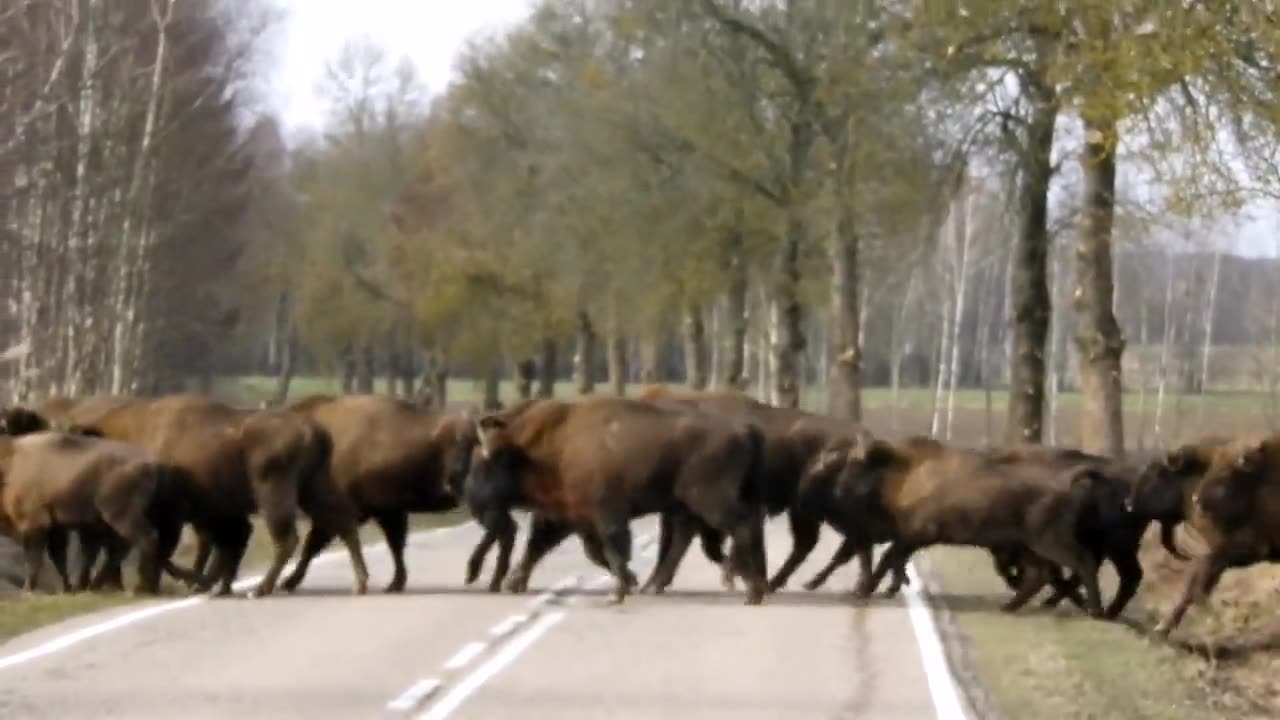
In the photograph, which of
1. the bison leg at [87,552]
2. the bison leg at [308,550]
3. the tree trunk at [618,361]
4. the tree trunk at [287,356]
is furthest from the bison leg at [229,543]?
the tree trunk at [287,356]

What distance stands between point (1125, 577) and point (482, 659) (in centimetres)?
709

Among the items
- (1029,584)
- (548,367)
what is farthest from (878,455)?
(548,367)

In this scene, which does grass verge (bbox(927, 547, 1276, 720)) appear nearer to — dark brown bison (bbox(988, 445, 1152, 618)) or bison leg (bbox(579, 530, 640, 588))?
dark brown bison (bbox(988, 445, 1152, 618))

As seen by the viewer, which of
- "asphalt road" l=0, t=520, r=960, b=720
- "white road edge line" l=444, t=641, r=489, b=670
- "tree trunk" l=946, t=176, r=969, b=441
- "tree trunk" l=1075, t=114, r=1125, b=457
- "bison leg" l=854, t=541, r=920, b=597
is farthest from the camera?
"tree trunk" l=946, t=176, r=969, b=441

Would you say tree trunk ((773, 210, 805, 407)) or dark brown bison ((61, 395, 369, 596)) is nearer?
dark brown bison ((61, 395, 369, 596))

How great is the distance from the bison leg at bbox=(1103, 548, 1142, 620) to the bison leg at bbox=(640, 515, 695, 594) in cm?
388

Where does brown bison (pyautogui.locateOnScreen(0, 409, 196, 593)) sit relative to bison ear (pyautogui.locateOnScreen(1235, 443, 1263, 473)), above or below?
below

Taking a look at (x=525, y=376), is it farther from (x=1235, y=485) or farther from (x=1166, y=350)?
(x=1235, y=485)

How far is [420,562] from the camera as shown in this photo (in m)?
25.9

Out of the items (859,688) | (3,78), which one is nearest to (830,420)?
(859,688)

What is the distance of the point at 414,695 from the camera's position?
1353 centimetres

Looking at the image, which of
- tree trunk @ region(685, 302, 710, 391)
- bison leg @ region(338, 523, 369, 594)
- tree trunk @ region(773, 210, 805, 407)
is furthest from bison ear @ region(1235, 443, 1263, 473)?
tree trunk @ region(685, 302, 710, 391)

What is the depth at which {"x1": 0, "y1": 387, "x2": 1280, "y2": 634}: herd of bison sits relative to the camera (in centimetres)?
1998

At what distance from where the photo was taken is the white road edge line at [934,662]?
13.4m
